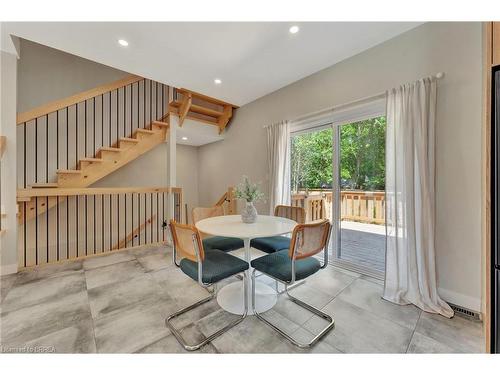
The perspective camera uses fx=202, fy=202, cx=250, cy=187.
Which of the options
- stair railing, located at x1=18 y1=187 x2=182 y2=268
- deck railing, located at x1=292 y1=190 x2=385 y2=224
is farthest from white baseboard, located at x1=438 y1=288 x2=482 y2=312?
stair railing, located at x1=18 y1=187 x2=182 y2=268

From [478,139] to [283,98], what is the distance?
7.48ft

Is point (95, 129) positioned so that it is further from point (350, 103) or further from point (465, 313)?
point (465, 313)

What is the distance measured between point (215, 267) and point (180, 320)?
1.80ft

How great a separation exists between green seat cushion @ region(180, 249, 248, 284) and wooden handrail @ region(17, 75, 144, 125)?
3.25 m

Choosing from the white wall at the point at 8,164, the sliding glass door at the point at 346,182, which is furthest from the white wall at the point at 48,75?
the sliding glass door at the point at 346,182

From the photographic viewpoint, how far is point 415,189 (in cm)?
187

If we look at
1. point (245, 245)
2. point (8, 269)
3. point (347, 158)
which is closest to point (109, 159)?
point (8, 269)

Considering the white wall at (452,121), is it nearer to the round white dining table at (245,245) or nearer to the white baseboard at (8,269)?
the round white dining table at (245,245)

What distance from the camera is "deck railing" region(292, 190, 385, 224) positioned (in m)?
2.44

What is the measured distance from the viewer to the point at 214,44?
7.04 feet

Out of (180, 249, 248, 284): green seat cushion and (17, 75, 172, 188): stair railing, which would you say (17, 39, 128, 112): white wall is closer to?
(17, 75, 172, 188): stair railing

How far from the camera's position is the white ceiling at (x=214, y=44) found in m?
1.91

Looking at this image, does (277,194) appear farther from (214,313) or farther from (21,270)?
(21,270)

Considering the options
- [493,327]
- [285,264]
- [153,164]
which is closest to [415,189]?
[493,327]
